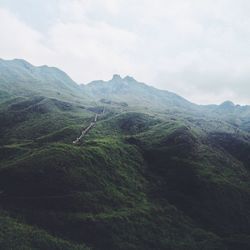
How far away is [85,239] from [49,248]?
41.0 feet

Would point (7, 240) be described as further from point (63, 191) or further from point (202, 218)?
point (202, 218)

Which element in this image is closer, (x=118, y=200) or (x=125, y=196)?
(x=118, y=200)

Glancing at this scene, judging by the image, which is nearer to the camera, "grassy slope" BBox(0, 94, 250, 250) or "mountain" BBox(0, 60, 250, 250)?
"mountain" BBox(0, 60, 250, 250)

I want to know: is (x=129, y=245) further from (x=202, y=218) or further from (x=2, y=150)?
(x=2, y=150)

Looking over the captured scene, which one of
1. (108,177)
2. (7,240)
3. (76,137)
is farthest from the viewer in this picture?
(76,137)

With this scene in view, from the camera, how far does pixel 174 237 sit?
351 feet

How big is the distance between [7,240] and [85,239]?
20.8m

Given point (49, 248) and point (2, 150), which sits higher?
point (2, 150)

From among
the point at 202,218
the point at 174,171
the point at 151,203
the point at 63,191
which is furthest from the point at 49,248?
the point at 174,171

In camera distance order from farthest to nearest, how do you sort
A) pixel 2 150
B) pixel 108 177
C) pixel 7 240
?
pixel 2 150 → pixel 108 177 → pixel 7 240

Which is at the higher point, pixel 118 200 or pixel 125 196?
pixel 125 196

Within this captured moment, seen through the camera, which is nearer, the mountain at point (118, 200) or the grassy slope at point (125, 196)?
the mountain at point (118, 200)

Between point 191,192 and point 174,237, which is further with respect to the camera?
point 191,192

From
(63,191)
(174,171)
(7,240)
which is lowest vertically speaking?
(7,240)
